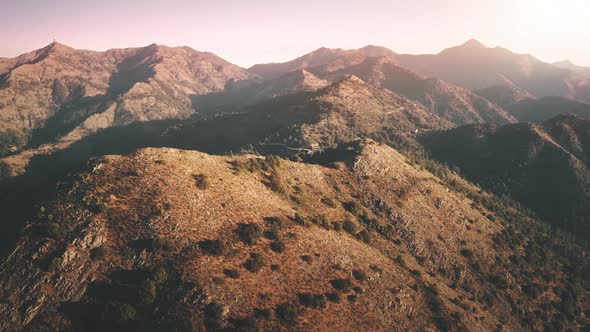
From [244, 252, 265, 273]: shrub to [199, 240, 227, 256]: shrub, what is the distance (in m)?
5.06

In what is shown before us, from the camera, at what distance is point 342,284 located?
69312 mm

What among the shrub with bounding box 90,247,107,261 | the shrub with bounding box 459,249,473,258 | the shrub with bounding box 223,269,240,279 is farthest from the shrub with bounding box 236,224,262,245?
the shrub with bounding box 459,249,473,258

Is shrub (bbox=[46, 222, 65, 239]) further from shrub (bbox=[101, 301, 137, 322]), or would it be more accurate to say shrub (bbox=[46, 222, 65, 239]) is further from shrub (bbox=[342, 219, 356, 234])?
shrub (bbox=[342, 219, 356, 234])

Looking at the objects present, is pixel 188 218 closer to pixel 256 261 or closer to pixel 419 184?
pixel 256 261

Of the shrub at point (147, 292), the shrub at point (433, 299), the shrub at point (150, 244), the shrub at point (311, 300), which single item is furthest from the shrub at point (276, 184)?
the shrub at point (147, 292)

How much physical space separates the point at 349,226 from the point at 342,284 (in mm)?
28030

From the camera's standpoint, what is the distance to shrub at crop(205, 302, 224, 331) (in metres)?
51.2

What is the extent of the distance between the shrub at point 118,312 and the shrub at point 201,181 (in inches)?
1265

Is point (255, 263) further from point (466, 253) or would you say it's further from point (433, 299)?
point (466, 253)

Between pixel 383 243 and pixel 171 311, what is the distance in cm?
6371

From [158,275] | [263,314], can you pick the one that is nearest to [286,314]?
[263,314]

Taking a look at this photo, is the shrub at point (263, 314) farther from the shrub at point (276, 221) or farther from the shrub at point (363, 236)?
the shrub at point (363, 236)

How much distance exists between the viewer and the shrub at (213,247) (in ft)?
209

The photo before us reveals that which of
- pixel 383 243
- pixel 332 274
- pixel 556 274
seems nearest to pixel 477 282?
pixel 383 243
